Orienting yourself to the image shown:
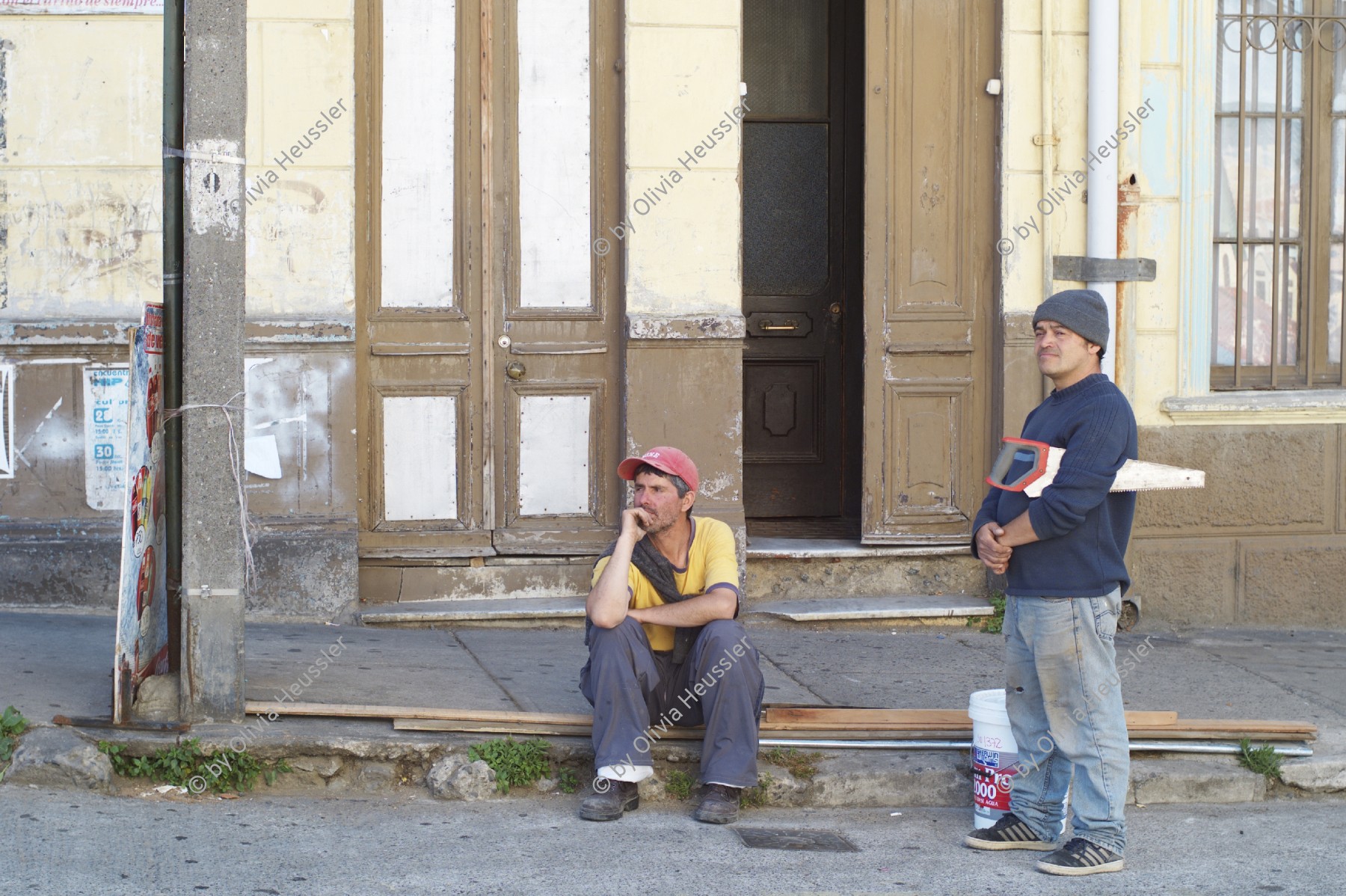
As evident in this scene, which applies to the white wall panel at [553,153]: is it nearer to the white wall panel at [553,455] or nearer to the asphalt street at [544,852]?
the white wall panel at [553,455]

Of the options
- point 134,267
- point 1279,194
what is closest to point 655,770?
point 134,267

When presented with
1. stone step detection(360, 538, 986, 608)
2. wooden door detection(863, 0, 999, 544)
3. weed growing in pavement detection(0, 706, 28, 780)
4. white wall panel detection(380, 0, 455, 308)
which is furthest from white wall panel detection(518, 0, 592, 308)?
weed growing in pavement detection(0, 706, 28, 780)

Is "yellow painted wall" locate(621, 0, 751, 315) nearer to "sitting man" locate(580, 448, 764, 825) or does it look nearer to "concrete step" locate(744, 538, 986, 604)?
"concrete step" locate(744, 538, 986, 604)

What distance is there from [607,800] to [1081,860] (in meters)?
1.50

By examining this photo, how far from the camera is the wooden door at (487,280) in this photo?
712cm

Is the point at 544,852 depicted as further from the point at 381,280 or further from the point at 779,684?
the point at 381,280

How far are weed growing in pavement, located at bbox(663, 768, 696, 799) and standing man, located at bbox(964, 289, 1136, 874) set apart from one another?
1223 millimetres

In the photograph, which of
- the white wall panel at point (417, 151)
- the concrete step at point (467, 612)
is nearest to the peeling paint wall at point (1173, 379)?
the concrete step at point (467, 612)

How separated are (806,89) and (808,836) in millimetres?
5435

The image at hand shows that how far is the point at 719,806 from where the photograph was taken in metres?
4.69

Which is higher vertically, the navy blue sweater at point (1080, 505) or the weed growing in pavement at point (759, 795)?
the navy blue sweater at point (1080, 505)

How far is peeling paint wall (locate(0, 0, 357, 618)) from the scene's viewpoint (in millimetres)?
6824

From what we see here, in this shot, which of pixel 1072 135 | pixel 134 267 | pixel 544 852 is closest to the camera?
pixel 544 852

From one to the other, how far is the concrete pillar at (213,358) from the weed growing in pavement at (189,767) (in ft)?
0.62
